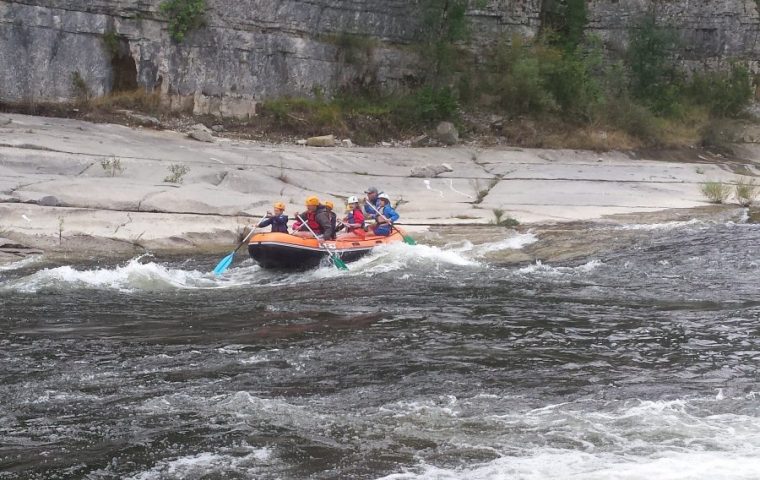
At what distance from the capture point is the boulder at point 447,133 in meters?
25.3

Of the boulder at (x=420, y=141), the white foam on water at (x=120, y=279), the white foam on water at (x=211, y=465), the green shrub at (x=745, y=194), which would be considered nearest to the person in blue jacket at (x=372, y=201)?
the white foam on water at (x=120, y=279)

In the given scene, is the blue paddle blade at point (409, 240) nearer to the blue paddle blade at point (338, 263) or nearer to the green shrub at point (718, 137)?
the blue paddle blade at point (338, 263)

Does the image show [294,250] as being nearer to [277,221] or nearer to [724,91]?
[277,221]

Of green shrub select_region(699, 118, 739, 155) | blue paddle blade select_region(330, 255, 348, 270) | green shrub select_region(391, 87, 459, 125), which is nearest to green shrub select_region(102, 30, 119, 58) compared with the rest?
green shrub select_region(391, 87, 459, 125)

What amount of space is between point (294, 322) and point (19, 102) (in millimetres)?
15324

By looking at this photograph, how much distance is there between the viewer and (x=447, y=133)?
83.5ft

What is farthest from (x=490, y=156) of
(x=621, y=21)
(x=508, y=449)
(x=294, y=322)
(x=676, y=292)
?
(x=508, y=449)

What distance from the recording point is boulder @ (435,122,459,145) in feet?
83.1

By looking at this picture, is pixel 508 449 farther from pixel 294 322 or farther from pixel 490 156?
pixel 490 156

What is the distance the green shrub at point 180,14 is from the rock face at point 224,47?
0.72ft

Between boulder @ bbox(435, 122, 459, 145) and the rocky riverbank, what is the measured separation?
0.54 m

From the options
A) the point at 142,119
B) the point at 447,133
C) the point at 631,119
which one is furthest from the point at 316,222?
the point at 631,119

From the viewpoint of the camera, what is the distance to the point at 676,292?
435 inches

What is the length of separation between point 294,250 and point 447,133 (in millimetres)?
13634
